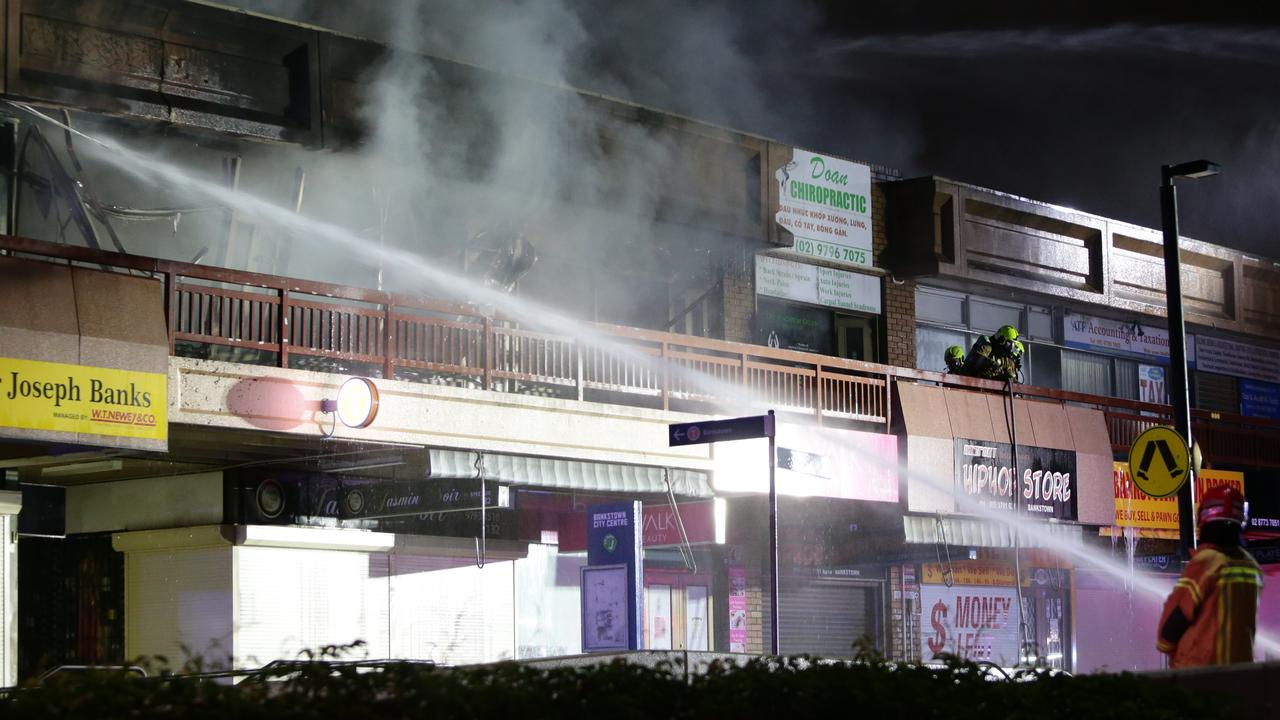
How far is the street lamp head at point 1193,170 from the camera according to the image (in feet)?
57.3

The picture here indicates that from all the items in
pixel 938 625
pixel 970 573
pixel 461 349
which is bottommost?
pixel 938 625

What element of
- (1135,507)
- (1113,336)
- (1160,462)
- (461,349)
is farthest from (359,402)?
(1113,336)

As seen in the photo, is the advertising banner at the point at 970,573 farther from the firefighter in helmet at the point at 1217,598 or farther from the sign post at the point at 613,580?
the firefighter in helmet at the point at 1217,598

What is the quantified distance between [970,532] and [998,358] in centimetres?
250

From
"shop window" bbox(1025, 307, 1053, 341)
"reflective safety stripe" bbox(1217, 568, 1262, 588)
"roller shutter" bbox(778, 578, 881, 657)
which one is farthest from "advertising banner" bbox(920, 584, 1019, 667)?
"reflective safety stripe" bbox(1217, 568, 1262, 588)

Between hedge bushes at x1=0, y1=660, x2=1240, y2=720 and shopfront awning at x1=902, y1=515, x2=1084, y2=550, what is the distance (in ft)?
38.1

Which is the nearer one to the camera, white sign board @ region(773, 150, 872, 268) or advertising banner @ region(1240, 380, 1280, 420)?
white sign board @ region(773, 150, 872, 268)

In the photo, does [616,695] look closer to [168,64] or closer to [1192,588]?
[1192,588]

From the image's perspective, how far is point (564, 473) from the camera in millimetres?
16156

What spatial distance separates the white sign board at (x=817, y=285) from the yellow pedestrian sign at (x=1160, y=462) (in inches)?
249

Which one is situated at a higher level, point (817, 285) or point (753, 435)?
point (817, 285)

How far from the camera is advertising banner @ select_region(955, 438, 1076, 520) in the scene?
19578mm

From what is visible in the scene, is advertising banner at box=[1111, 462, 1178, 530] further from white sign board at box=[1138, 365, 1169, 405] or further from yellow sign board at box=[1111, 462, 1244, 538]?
white sign board at box=[1138, 365, 1169, 405]

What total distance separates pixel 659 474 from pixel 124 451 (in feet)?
20.4
